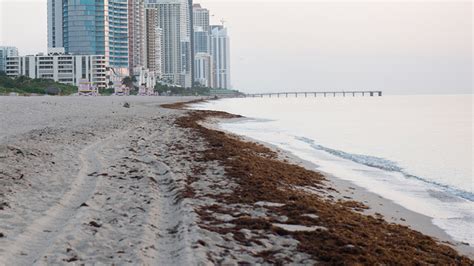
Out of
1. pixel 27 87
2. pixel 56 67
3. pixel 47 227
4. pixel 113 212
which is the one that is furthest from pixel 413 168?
pixel 56 67

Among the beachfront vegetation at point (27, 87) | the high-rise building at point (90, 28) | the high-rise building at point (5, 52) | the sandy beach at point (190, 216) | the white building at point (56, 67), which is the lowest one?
the sandy beach at point (190, 216)

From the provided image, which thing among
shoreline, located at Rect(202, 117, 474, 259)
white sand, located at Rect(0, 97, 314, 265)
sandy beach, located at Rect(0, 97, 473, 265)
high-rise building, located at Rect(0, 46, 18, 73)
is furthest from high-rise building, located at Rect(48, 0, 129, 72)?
shoreline, located at Rect(202, 117, 474, 259)

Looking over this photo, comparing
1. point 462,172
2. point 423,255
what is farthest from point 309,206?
point 462,172

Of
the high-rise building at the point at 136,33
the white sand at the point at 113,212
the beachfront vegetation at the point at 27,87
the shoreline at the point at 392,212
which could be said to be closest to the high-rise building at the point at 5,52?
the high-rise building at the point at 136,33

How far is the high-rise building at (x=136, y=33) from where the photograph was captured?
6619 inches

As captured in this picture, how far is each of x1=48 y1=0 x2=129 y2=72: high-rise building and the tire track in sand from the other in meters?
145

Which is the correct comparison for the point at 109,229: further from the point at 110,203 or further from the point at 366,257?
the point at 366,257

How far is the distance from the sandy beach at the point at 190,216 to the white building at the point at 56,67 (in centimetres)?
12765

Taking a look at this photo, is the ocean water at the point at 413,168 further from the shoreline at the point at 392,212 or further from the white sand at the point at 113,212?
the white sand at the point at 113,212

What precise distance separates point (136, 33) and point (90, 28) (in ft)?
88.2

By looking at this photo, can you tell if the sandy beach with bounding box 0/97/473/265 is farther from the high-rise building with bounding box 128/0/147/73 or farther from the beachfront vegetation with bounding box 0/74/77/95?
the high-rise building with bounding box 128/0/147/73

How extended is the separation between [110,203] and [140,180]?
1677 millimetres

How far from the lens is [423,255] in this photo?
197 inches

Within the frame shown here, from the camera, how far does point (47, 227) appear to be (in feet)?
17.6
